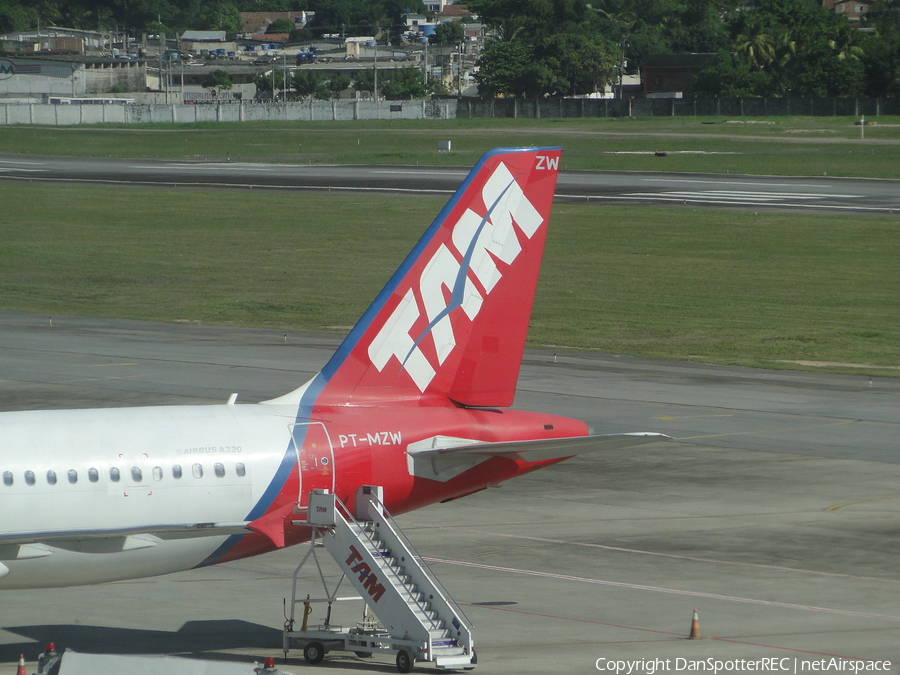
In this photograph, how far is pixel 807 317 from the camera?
6306cm

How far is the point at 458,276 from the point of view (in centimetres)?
2322

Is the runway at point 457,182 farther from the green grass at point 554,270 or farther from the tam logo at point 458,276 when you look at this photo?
the tam logo at point 458,276

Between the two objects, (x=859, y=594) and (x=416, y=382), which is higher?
(x=416, y=382)

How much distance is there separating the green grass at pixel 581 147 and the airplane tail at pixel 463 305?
109595 millimetres

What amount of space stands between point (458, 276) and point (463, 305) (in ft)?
1.76

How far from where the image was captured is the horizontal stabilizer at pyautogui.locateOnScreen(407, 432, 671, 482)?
21.0m

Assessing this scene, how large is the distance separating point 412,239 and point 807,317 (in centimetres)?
3218

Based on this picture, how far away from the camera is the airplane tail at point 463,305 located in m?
22.8

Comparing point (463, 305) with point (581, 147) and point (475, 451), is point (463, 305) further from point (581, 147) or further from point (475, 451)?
point (581, 147)

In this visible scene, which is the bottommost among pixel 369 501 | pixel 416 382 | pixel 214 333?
pixel 214 333

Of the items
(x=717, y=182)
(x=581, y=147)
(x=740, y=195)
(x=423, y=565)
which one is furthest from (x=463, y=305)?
(x=581, y=147)

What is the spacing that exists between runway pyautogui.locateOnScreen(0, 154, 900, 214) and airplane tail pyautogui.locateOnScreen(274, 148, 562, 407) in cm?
7926

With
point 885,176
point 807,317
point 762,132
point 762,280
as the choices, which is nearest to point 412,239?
point 762,280

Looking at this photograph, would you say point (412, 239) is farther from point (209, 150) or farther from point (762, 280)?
point (209, 150)
